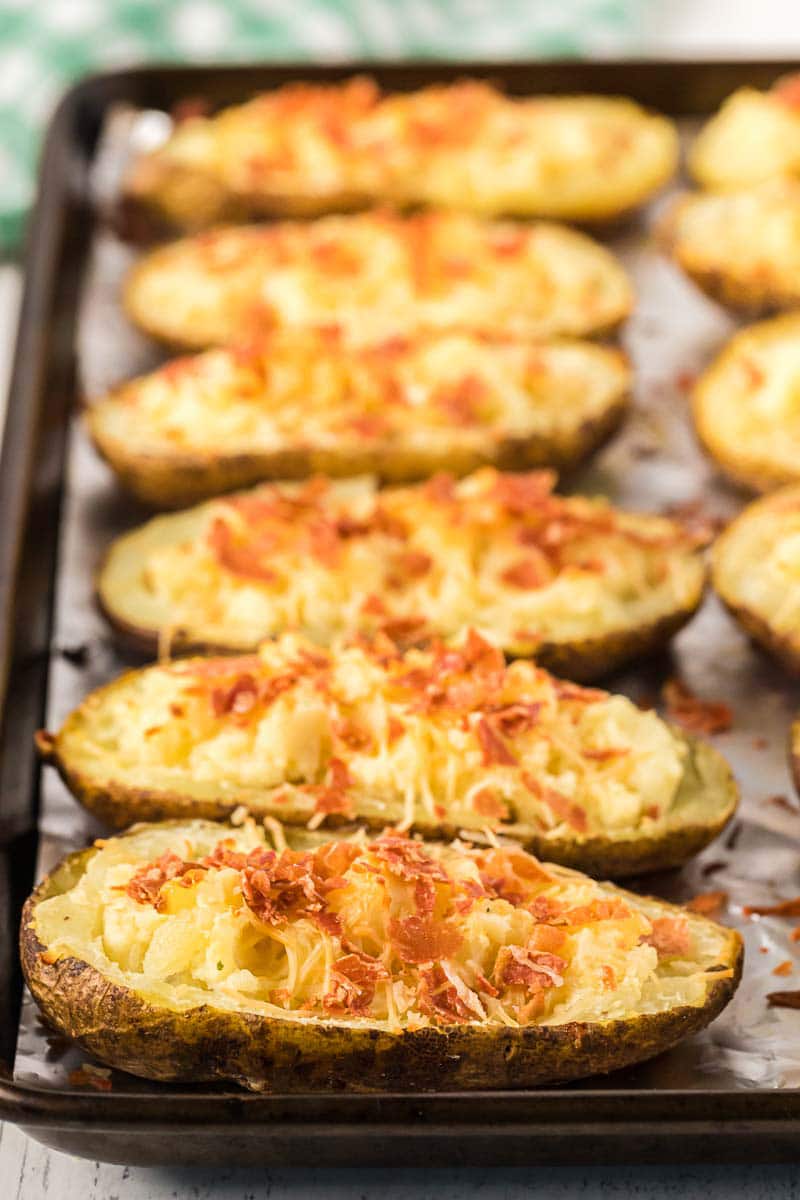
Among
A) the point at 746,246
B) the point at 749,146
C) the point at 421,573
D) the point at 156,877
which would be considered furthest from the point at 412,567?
the point at 749,146

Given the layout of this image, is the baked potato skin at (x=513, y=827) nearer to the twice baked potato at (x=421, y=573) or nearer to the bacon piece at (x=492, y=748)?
the bacon piece at (x=492, y=748)

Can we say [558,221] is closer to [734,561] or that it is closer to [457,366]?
[457,366]

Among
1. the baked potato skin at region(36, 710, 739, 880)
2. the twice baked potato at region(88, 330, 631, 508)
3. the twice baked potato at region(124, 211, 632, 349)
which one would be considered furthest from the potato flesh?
the baked potato skin at region(36, 710, 739, 880)

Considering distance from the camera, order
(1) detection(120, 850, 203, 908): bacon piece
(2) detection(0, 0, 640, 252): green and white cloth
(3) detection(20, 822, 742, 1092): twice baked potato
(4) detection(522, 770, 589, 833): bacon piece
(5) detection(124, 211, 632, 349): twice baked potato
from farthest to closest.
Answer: (2) detection(0, 0, 640, 252): green and white cloth < (5) detection(124, 211, 632, 349): twice baked potato < (4) detection(522, 770, 589, 833): bacon piece < (1) detection(120, 850, 203, 908): bacon piece < (3) detection(20, 822, 742, 1092): twice baked potato

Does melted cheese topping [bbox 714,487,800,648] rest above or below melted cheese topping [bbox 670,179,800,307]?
above

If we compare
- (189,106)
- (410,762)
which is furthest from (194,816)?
(189,106)

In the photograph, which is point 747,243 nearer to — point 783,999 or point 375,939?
point 783,999

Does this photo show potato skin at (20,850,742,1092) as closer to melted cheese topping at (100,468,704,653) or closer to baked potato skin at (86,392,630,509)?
melted cheese topping at (100,468,704,653)
